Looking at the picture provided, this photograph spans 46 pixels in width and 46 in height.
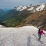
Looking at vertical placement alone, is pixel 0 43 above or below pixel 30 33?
below

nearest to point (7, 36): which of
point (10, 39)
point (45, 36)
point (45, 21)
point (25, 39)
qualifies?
point (10, 39)

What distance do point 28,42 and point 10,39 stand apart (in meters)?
3.60

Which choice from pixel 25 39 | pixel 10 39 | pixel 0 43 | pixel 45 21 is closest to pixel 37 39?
pixel 25 39

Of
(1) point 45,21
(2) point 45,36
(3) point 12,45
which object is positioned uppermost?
(1) point 45,21

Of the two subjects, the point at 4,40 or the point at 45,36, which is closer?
the point at 4,40

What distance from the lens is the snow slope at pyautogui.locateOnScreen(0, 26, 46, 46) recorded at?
3350cm

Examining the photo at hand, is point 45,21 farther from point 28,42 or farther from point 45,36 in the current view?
point 28,42

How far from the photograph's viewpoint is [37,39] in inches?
1416

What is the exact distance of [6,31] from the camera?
127 feet

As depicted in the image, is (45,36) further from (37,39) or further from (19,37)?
(19,37)

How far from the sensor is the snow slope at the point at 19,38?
3350 centimetres

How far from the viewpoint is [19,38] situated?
3572cm

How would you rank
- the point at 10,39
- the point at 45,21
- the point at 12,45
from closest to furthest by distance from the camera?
the point at 12,45
the point at 10,39
the point at 45,21

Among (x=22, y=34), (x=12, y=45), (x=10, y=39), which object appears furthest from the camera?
(x=22, y=34)
